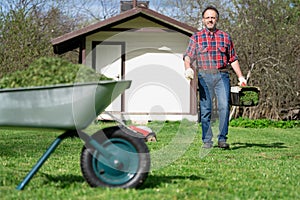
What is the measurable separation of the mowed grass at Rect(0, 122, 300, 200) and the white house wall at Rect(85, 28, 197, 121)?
7.65 metres

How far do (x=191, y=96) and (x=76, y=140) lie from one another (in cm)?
733

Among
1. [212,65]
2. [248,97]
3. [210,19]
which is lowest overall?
[248,97]

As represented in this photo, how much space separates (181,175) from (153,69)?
1075 centimetres

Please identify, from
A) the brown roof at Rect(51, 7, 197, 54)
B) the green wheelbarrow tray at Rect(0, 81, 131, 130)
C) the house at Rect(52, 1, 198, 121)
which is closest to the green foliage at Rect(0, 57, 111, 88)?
the green wheelbarrow tray at Rect(0, 81, 131, 130)

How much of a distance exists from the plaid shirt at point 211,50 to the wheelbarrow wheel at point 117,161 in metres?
3.41

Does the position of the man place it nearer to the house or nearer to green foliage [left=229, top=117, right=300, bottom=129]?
green foliage [left=229, top=117, right=300, bottom=129]

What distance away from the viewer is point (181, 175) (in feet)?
15.1

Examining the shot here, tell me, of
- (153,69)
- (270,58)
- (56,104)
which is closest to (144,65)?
(153,69)

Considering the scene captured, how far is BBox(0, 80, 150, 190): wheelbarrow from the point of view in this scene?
3.56m

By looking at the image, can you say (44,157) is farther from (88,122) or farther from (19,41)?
(19,41)

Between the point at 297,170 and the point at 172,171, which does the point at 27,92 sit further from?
the point at 297,170

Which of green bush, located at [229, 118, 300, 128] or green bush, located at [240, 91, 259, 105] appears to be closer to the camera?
green bush, located at [240, 91, 259, 105]

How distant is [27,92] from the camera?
3580 millimetres

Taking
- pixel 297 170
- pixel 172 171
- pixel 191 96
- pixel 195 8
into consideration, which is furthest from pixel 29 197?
pixel 195 8
